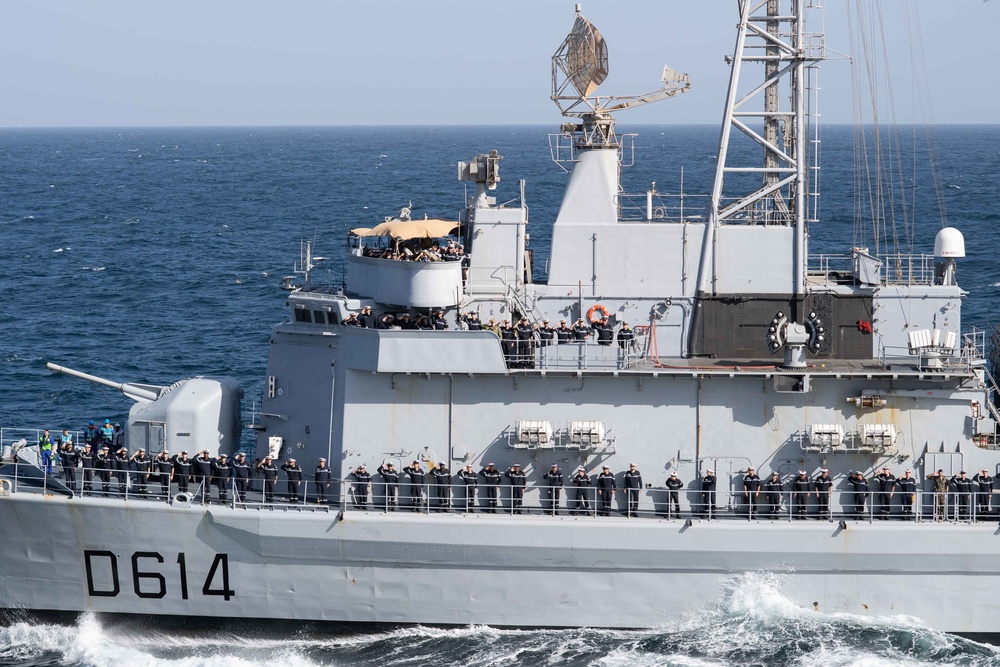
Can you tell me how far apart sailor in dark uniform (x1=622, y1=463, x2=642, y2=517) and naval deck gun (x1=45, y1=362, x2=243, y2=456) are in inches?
321

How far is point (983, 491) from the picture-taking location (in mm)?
22078

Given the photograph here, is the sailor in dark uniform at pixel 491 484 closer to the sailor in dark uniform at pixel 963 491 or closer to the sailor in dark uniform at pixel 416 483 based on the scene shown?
the sailor in dark uniform at pixel 416 483

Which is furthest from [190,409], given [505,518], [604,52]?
[604,52]

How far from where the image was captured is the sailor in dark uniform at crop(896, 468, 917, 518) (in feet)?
72.3

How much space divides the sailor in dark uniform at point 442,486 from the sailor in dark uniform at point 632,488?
3.20 meters

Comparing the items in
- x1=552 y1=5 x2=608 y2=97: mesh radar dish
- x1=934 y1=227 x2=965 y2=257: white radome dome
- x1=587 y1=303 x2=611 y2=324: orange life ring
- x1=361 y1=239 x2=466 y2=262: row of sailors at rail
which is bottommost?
x1=587 y1=303 x2=611 y2=324: orange life ring

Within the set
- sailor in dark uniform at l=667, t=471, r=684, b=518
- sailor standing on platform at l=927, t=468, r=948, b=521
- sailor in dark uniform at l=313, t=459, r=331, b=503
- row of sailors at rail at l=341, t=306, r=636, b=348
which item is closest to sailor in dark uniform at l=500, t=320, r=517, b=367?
row of sailors at rail at l=341, t=306, r=636, b=348

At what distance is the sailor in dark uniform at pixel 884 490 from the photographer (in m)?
22.1

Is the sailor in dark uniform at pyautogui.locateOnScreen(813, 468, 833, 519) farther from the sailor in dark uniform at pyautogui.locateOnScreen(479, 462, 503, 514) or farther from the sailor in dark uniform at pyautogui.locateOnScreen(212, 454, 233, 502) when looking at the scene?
the sailor in dark uniform at pyautogui.locateOnScreen(212, 454, 233, 502)

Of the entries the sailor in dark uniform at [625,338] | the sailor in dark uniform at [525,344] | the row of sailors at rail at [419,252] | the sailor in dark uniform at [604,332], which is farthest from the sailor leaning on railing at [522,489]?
the row of sailors at rail at [419,252]

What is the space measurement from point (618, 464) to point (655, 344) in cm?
242

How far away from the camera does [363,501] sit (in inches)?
893

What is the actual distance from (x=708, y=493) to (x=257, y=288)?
3756 centimetres

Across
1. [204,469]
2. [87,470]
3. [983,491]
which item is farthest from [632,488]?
[87,470]
